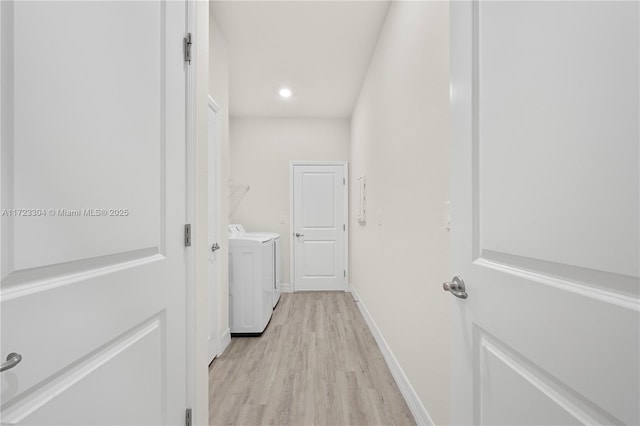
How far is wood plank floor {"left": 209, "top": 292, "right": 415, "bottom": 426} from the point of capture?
1670mm

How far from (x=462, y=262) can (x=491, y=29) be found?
0.64 metres

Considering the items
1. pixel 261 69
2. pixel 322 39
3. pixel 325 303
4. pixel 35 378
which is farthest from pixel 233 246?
pixel 35 378

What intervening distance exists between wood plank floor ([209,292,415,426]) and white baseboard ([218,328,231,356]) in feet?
0.12

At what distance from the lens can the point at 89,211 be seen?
695 mm

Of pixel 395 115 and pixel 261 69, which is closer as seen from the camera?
pixel 395 115

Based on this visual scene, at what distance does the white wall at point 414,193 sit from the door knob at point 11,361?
1341 mm

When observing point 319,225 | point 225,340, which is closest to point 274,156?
point 319,225

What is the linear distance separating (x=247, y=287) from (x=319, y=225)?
74.3 inches

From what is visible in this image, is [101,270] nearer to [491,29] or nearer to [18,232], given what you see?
[18,232]

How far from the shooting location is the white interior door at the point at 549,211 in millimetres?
453

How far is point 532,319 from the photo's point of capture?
615 millimetres

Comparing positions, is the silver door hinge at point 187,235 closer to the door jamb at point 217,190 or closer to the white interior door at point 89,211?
the white interior door at point 89,211

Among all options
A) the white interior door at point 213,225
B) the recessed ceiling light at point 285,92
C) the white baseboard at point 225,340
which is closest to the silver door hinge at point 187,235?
the white interior door at point 213,225

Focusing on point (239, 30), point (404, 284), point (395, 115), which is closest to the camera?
point (404, 284)
